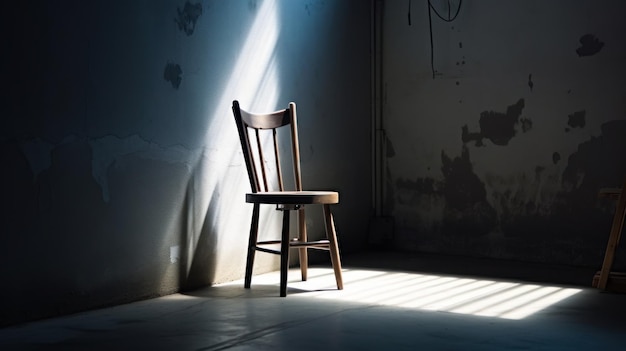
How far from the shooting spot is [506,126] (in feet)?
15.0

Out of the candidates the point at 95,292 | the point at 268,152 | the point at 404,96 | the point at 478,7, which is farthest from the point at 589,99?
the point at 95,292

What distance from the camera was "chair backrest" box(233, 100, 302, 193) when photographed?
349 cm

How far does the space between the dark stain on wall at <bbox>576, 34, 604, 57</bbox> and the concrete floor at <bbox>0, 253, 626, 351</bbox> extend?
131 centimetres

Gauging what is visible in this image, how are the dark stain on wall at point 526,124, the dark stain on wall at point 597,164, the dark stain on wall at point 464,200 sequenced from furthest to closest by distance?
the dark stain on wall at point 464,200 < the dark stain on wall at point 526,124 < the dark stain on wall at point 597,164

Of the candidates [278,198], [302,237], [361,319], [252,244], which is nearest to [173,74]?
[278,198]

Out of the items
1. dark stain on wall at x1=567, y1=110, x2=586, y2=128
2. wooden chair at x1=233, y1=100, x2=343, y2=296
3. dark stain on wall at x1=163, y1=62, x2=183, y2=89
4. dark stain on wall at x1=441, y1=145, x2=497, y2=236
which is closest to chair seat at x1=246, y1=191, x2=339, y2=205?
wooden chair at x1=233, y1=100, x2=343, y2=296

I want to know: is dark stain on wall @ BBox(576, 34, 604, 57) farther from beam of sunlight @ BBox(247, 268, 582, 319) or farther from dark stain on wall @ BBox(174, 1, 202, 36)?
dark stain on wall @ BBox(174, 1, 202, 36)

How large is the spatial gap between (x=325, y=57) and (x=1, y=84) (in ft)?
7.60

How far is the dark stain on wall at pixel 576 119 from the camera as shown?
4297 millimetres

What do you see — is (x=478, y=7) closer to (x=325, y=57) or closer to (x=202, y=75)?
(x=325, y=57)

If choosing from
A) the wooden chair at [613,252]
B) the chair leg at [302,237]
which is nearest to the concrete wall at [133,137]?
the chair leg at [302,237]

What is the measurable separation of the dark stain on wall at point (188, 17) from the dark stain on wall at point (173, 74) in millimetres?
186

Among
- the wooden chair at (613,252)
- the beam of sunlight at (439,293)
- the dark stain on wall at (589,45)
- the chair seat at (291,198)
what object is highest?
the dark stain on wall at (589,45)

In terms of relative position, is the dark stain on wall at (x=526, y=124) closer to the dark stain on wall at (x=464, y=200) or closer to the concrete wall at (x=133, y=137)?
the dark stain on wall at (x=464, y=200)
